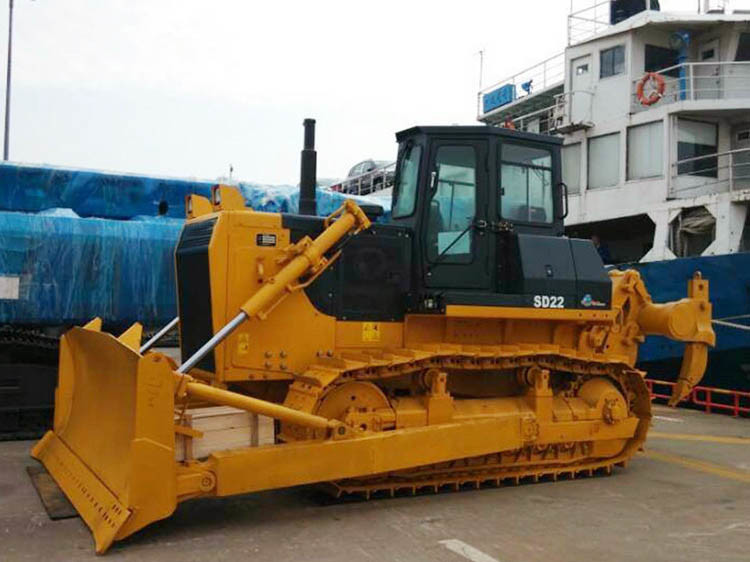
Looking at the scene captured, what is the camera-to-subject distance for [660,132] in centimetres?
1491

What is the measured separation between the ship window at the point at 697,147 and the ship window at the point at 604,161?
4.62ft

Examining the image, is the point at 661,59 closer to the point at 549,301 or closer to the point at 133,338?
the point at 549,301

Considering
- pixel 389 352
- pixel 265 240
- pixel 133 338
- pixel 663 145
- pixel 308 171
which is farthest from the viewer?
pixel 663 145

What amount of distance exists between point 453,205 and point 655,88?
1026cm

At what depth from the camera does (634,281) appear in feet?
25.2

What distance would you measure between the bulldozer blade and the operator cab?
247 centimetres

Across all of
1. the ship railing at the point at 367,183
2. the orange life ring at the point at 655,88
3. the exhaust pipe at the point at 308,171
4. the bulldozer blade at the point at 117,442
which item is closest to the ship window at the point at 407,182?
the exhaust pipe at the point at 308,171

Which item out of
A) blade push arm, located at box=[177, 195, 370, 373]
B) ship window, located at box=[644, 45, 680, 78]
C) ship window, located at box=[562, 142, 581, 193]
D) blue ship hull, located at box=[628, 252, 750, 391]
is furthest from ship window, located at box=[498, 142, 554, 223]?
ship window, located at box=[644, 45, 680, 78]

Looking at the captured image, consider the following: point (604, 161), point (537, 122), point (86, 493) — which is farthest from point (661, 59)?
point (86, 493)

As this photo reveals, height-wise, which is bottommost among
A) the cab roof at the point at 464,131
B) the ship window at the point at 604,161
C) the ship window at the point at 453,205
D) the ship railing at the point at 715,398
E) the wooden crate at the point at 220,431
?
the ship railing at the point at 715,398

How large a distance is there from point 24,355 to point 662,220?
11415 mm

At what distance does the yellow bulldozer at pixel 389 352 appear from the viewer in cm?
532

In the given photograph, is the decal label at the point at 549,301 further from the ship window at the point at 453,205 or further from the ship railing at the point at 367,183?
the ship railing at the point at 367,183

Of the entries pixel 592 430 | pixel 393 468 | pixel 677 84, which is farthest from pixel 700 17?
pixel 393 468
